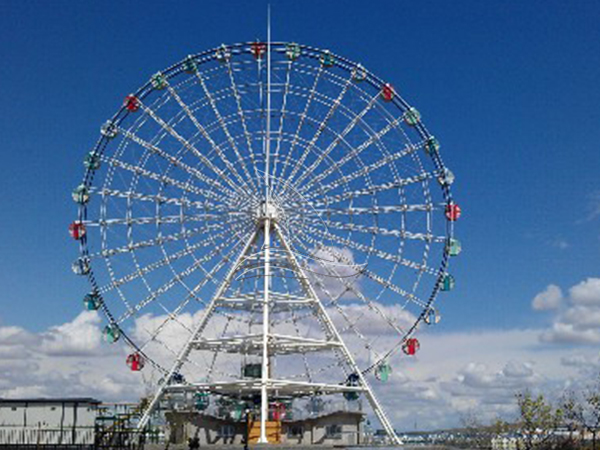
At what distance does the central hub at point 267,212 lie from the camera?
75.9 meters

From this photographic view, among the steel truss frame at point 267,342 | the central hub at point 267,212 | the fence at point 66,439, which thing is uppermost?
the central hub at point 267,212

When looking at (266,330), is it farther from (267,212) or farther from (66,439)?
(66,439)

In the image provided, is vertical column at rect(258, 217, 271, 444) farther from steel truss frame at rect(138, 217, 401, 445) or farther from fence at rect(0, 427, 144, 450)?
fence at rect(0, 427, 144, 450)

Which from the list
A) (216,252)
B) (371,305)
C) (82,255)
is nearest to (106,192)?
(82,255)

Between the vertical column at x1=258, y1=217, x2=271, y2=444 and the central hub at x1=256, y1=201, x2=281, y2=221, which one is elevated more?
the central hub at x1=256, y1=201, x2=281, y2=221

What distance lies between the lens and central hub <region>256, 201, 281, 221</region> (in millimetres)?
75875

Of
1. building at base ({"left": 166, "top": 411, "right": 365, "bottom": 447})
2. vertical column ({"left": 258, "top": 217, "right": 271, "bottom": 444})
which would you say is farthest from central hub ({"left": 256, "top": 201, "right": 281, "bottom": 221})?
building at base ({"left": 166, "top": 411, "right": 365, "bottom": 447})

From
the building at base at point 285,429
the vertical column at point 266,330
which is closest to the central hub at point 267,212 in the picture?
the vertical column at point 266,330

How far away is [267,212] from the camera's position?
75.8 metres

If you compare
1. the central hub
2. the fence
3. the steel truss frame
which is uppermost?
the central hub

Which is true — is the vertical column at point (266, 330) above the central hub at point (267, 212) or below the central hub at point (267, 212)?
below

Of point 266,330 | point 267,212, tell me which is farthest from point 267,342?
point 267,212

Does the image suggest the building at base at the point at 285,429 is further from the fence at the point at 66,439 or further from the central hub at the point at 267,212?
the central hub at the point at 267,212

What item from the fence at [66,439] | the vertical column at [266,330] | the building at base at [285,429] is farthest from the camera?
the building at base at [285,429]
